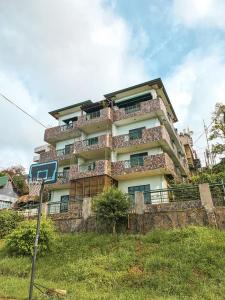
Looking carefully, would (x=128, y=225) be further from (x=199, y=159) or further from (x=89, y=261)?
(x=199, y=159)

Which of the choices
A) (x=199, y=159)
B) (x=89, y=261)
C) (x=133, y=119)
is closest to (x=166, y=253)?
(x=89, y=261)

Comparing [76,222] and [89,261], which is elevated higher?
[76,222]

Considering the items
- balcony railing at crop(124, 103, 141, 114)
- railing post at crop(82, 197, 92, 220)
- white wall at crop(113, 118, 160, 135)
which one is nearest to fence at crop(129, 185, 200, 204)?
railing post at crop(82, 197, 92, 220)

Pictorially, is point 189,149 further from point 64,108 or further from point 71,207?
point 71,207

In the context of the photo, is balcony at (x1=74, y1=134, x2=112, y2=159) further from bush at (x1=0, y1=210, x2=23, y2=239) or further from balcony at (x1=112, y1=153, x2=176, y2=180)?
bush at (x1=0, y1=210, x2=23, y2=239)

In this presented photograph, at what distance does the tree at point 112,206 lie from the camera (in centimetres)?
1350

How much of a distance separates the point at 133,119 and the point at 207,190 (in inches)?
440

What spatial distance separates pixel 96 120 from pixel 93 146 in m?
2.65

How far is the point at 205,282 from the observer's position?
27.3 ft

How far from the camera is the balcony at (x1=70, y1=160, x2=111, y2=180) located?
2091 centimetres

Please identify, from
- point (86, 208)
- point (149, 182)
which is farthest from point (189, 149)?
point (86, 208)

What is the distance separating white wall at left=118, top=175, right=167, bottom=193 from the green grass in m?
7.77

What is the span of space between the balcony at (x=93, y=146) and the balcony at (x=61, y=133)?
2.00 m

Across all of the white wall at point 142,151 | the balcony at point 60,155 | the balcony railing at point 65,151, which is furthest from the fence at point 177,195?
the balcony railing at point 65,151
